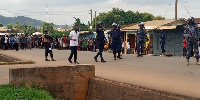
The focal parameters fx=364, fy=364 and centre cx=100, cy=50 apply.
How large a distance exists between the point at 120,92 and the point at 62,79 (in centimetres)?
195

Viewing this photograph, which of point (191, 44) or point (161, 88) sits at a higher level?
point (191, 44)

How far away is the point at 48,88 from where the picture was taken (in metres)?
9.12

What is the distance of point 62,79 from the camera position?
9.23 meters

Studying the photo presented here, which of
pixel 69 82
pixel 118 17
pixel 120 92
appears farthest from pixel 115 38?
pixel 118 17

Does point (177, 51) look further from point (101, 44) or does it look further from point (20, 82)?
point (20, 82)

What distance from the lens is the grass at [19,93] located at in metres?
7.46

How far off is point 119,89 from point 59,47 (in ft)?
107

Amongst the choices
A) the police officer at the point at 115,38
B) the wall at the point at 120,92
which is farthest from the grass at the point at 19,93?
the police officer at the point at 115,38

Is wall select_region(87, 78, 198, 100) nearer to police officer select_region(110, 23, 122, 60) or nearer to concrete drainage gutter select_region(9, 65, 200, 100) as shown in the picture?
concrete drainage gutter select_region(9, 65, 200, 100)

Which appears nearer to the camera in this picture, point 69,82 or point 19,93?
point 19,93

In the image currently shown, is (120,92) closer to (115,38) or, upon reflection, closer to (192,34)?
(192,34)

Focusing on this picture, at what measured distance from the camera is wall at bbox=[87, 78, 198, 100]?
6.60 m

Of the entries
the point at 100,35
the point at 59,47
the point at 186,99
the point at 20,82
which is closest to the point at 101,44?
the point at 100,35

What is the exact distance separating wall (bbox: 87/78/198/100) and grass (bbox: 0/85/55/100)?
1.37 meters
